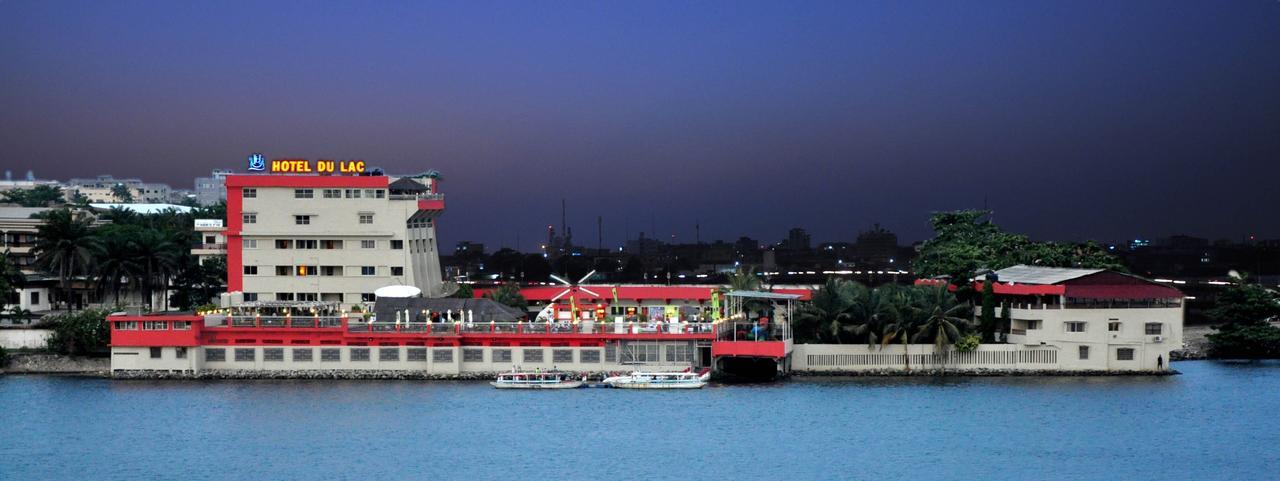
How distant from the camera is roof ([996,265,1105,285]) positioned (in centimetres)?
6906

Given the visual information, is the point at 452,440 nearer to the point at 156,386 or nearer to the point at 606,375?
the point at 606,375

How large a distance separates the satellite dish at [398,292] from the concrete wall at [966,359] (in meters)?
17.5

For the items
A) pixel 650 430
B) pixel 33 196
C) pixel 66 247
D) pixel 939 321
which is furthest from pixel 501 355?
pixel 33 196

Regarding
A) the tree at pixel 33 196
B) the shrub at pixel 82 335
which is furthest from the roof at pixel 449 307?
the tree at pixel 33 196

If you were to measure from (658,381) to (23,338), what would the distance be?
3094 centimetres

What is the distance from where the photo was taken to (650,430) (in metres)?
55.4

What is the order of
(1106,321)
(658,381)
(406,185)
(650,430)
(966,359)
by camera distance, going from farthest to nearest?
1. (406,185)
2. (966,359)
3. (1106,321)
4. (658,381)
5. (650,430)

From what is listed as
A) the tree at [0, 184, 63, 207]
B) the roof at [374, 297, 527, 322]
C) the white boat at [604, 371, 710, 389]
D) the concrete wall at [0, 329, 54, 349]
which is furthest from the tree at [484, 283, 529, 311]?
the tree at [0, 184, 63, 207]

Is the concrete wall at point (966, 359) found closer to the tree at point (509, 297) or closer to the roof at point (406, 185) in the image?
the tree at point (509, 297)

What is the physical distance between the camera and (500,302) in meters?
75.6

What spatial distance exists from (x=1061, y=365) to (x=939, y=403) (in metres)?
10.3

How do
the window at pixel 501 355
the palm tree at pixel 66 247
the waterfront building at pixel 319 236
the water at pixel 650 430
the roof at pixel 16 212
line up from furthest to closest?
the roof at pixel 16 212
the palm tree at pixel 66 247
the waterfront building at pixel 319 236
the window at pixel 501 355
the water at pixel 650 430

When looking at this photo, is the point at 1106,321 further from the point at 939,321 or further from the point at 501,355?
the point at 501,355

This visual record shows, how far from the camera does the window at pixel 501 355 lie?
68250 mm
